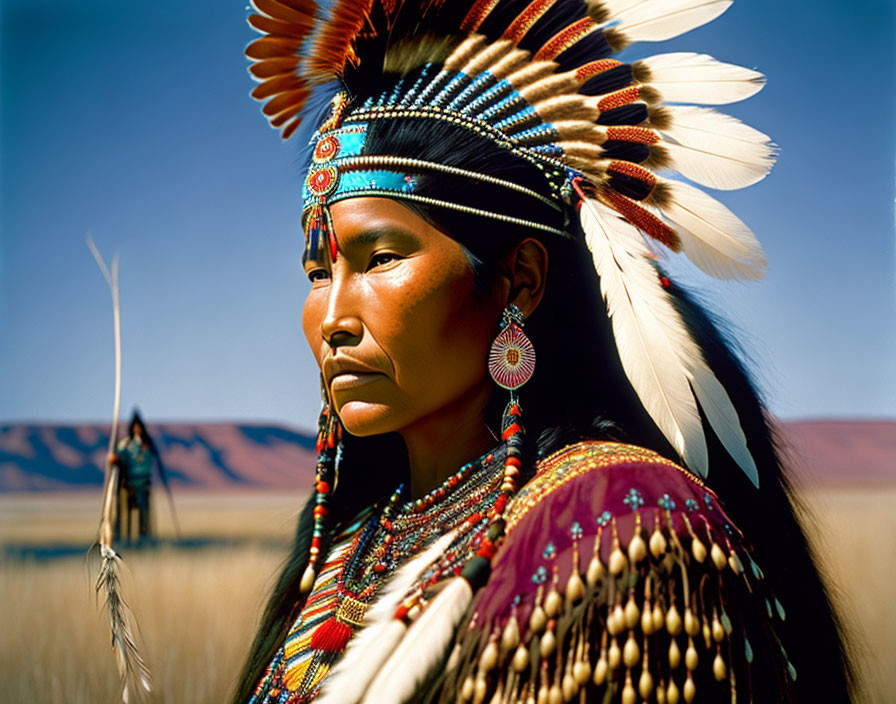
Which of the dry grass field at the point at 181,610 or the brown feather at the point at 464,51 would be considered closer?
the brown feather at the point at 464,51

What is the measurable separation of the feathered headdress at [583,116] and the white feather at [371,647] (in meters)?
0.87

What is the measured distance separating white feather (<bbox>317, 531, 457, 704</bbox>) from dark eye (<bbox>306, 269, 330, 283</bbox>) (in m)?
0.81

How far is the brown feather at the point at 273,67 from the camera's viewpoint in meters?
2.63

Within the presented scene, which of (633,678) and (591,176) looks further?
(591,176)

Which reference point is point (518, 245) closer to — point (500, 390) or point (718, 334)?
point (500, 390)

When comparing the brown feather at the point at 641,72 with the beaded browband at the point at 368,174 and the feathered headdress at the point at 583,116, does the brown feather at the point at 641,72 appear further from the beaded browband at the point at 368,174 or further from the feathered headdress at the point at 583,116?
the beaded browband at the point at 368,174

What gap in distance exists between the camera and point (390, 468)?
2656 mm

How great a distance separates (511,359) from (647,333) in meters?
0.34

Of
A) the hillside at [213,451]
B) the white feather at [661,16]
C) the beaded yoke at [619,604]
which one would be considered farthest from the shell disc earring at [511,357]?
the hillside at [213,451]

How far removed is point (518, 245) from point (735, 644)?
1066mm

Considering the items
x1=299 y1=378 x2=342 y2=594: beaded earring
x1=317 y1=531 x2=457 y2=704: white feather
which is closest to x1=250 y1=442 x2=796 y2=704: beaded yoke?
x1=317 y1=531 x2=457 y2=704: white feather

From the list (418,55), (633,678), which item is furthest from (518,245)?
(633,678)

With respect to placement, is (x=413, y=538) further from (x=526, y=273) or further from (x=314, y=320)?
(x=526, y=273)

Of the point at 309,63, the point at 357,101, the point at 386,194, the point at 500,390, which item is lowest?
the point at 500,390
